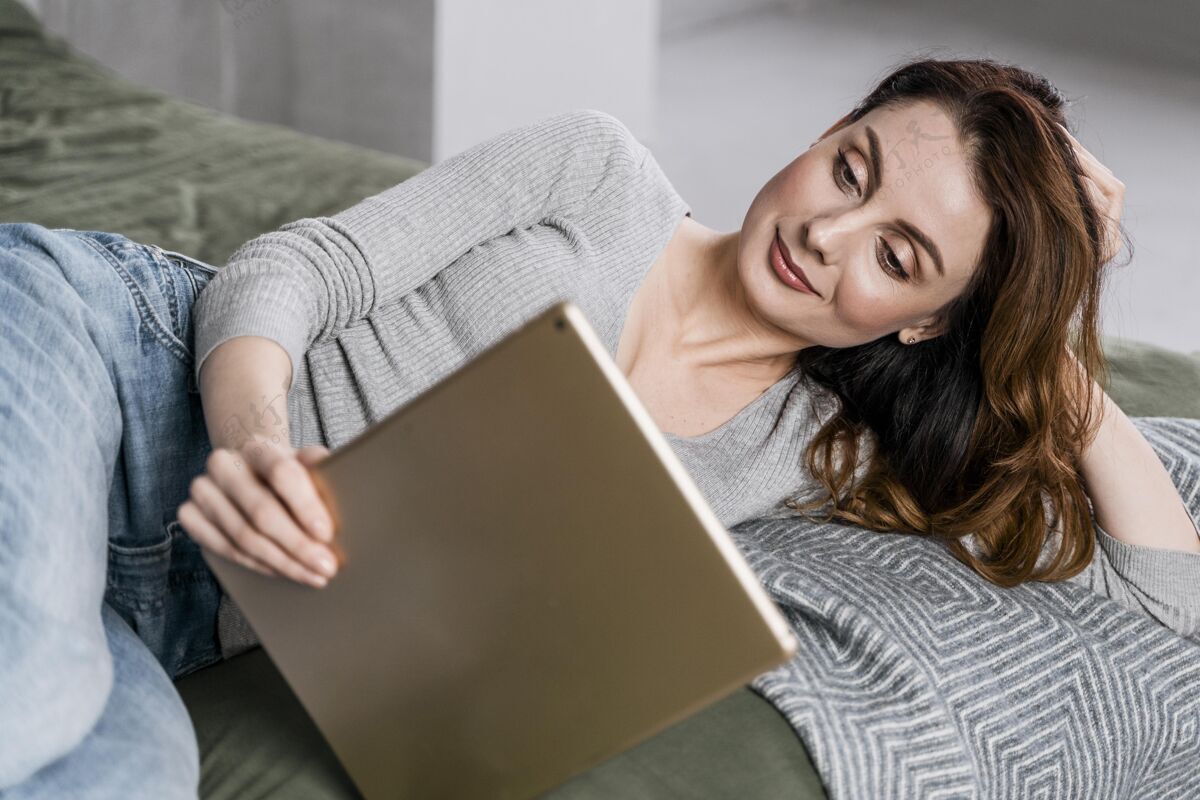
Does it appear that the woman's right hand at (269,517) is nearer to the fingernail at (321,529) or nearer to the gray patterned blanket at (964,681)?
the fingernail at (321,529)

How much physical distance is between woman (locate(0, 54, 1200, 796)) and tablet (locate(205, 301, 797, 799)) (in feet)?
0.74

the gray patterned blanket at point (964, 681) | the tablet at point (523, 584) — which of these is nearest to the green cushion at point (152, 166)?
the gray patterned blanket at point (964, 681)

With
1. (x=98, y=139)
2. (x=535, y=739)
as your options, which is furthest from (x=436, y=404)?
(x=98, y=139)

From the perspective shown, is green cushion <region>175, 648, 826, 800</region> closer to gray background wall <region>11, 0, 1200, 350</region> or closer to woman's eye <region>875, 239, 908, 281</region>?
woman's eye <region>875, 239, 908, 281</region>

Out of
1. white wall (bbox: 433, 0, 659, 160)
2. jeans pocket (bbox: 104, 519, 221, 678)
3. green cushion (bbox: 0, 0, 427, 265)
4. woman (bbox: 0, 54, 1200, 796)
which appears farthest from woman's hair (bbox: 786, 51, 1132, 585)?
white wall (bbox: 433, 0, 659, 160)

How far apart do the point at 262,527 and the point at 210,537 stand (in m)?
0.07

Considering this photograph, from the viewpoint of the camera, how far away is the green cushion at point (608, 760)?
0.98m

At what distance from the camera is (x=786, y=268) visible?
129 cm

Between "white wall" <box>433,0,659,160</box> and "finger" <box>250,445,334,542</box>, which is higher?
"finger" <box>250,445,334,542</box>

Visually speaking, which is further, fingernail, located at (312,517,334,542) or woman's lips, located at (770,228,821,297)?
woman's lips, located at (770,228,821,297)

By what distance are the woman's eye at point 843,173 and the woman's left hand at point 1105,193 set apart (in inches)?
8.8

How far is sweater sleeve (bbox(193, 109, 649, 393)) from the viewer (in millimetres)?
1122

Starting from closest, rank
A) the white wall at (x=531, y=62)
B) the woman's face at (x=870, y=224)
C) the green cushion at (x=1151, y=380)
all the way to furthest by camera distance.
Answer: the woman's face at (x=870, y=224)
the green cushion at (x=1151, y=380)
the white wall at (x=531, y=62)

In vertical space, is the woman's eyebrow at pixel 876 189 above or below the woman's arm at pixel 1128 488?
above
